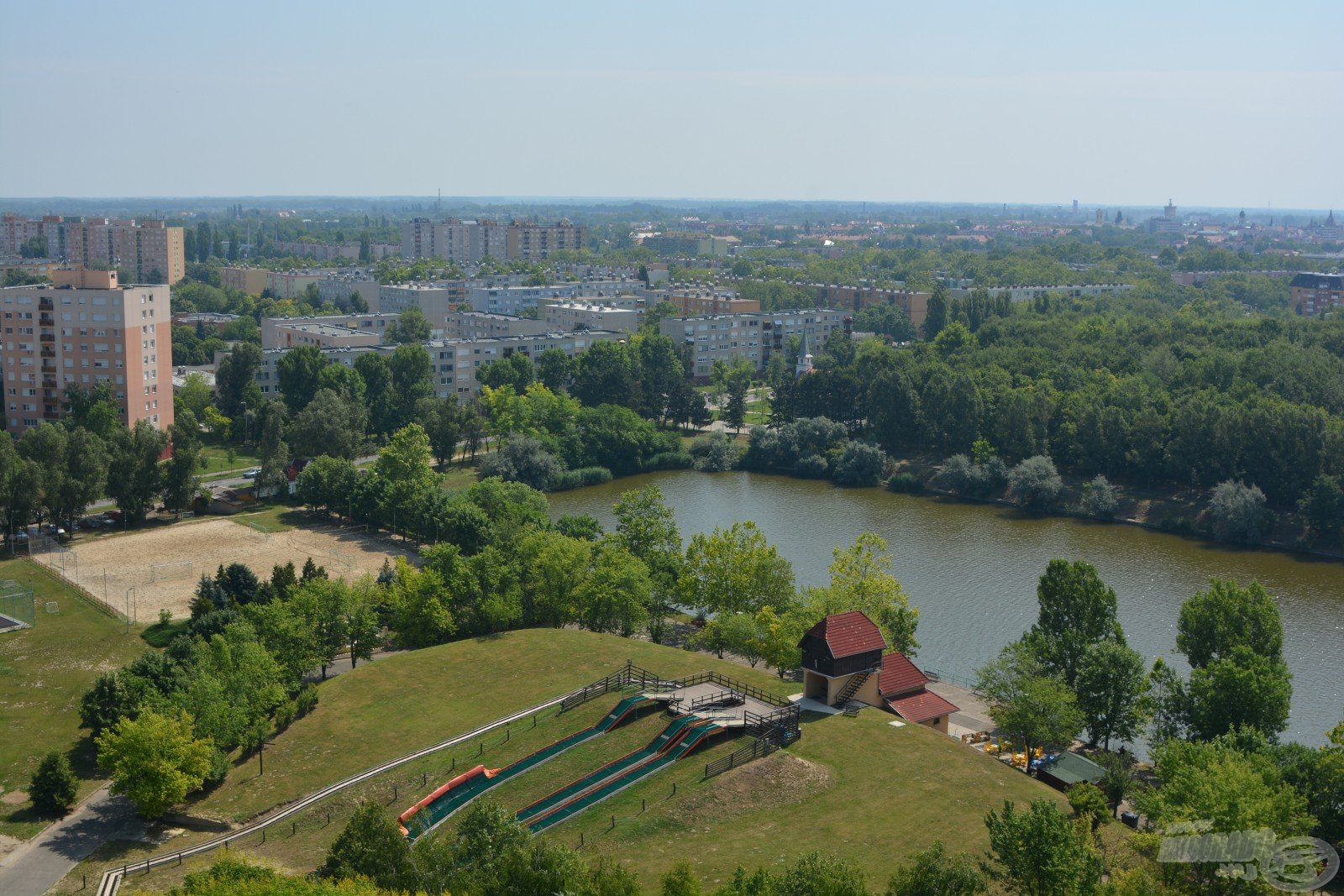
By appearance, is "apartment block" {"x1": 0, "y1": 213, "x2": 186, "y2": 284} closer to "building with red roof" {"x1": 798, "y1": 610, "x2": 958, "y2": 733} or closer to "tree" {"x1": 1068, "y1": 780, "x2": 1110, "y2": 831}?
"building with red roof" {"x1": 798, "y1": 610, "x2": 958, "y2": 733}

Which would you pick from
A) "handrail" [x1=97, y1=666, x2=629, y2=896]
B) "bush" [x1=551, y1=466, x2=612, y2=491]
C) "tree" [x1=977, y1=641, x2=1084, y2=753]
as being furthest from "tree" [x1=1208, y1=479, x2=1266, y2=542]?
"handrail" [x1=97, y1=666, x2=629, y2=896]

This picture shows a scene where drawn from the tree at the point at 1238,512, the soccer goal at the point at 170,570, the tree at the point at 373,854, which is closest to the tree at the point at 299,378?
the soccer goal at the point at 170,570

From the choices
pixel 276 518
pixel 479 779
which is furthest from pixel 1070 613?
pixel 276 518

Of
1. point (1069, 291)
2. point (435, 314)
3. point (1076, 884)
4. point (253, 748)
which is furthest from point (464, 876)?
point (1069, 291)

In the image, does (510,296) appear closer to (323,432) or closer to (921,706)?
(323,432)

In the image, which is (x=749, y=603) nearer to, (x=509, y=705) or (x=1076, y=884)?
(x=509, y=705)
